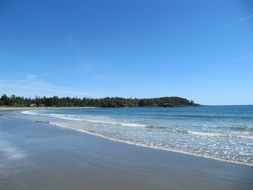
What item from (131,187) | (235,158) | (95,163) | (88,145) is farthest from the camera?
(88,145)

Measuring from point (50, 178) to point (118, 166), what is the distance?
2.23 metres

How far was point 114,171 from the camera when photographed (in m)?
8.76

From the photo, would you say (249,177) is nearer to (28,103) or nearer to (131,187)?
(131,187)

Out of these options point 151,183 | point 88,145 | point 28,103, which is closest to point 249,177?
point 151,183

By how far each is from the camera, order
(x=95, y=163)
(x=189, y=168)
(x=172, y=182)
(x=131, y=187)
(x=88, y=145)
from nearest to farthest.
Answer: (x=131, y=187) → (x=172, y=182) → (x=189, y=168) → (x=95, y=163) → (x=88, y=145)

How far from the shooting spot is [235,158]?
34.8ft

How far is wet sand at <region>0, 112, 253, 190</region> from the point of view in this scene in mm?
7289

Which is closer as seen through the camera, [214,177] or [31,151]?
[214,177]

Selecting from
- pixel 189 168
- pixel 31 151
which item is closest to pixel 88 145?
pixel 31 151

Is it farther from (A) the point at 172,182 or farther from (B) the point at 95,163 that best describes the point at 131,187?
(B) the point at 95,163

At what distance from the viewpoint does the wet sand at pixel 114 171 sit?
Result: 729 cm

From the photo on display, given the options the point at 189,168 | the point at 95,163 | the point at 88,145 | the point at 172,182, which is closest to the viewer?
the point at 172,182

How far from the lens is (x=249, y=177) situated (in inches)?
316

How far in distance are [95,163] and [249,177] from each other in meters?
4.25
